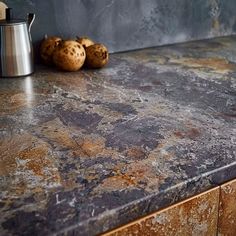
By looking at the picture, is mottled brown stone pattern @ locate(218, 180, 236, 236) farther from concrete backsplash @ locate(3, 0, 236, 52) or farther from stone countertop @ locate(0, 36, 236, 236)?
concrete backsplash @ locate(3, 0, 236, 52)

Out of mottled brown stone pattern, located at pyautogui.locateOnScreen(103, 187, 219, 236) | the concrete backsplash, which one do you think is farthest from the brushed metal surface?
mottled brown stone pattern, located at pyautogui.locateOnScreen(103, 187, 219, 236)

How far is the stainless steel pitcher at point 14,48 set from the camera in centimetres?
108

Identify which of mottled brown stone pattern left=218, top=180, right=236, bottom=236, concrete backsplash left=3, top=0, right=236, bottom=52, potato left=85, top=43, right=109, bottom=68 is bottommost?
mottled brown stone pattern left=218, top=180, right=236, bottom=236

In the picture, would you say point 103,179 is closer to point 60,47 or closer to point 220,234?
point 220,234

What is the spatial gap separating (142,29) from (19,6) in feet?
1.63

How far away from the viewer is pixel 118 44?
1.48 meters

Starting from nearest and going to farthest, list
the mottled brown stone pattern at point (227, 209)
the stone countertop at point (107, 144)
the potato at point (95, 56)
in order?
the stone countertop at point (107, 144)
the mottled brown stone pattern at point (227, 209)
the potato at point (95, 56)

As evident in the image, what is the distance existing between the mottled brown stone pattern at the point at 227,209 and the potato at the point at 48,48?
73 centimetres

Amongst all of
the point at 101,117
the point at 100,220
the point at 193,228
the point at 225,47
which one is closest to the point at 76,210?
the point at 100,220

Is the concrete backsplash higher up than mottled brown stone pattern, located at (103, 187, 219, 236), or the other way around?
the concrete backsplash

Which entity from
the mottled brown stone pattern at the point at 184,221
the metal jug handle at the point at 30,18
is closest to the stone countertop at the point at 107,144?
the mottled brown stone pattern at the point at 184,221

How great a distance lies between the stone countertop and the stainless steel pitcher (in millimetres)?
34

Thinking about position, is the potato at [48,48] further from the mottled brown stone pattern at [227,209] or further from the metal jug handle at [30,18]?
the mottled brown stone pattern at [227,209]

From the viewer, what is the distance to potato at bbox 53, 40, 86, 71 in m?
1.16
